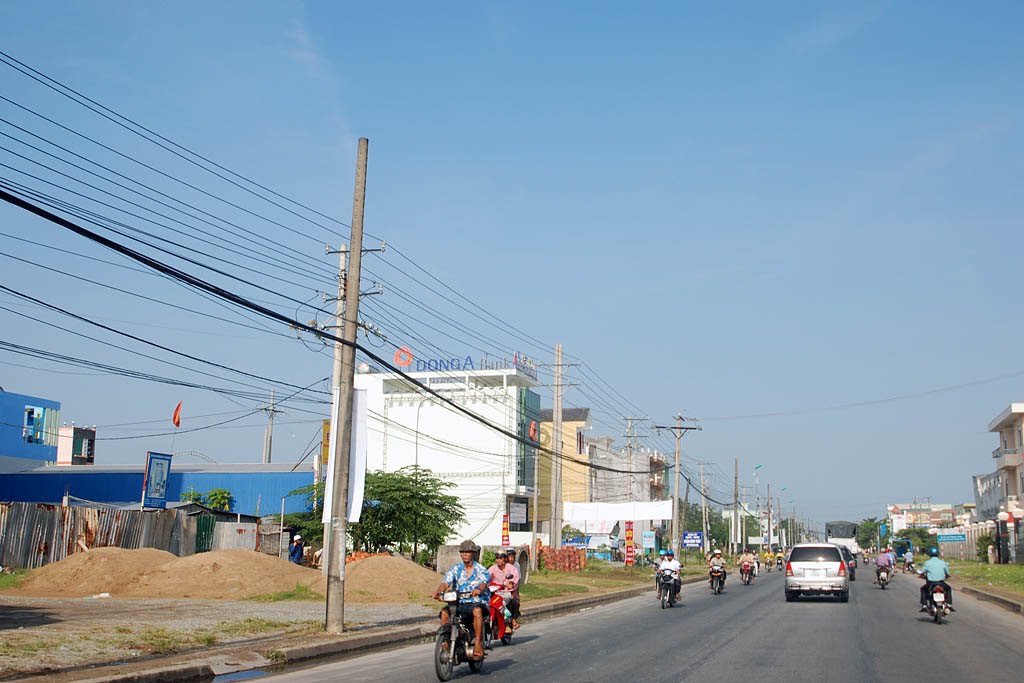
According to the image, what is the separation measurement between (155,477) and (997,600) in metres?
33.6

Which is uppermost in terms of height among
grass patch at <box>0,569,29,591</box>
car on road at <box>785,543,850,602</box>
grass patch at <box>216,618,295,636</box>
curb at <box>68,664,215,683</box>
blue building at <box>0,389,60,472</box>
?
blue building at <box>0,389,60,472</box>

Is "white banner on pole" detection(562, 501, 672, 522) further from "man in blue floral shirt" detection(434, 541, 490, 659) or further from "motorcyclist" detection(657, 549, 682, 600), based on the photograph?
"man in blue floral shirt" detection(434, 541, 490, 659)

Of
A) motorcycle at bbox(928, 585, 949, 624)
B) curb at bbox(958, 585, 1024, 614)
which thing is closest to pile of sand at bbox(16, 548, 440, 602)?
motorcycle at bbox(928, 585, 949, 624)

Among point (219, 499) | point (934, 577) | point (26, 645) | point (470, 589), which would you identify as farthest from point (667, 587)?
point (219, 499)

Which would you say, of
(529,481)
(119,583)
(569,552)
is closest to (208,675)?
(119,583)

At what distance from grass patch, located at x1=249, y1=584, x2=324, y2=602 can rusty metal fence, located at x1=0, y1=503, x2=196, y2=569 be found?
865cm

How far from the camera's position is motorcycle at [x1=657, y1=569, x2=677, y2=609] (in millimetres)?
28172

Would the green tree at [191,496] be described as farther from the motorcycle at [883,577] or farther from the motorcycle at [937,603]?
the motorcycle at [937,603]

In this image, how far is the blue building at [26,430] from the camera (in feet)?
218

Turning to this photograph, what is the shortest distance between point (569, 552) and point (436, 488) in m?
9.20

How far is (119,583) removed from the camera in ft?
92.8

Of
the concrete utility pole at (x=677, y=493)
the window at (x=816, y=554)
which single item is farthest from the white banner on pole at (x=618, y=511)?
the window at (x=816, y=554)

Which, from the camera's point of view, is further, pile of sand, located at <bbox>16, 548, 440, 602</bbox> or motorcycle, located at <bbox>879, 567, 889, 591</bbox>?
motorcycle, located at <bbox>879, 567, 889, 591</bbox>

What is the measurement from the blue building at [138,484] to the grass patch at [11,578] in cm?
3428
